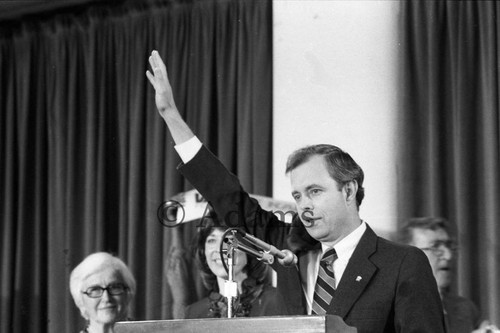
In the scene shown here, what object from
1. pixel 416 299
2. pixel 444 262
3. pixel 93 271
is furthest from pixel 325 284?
pixel 93 271

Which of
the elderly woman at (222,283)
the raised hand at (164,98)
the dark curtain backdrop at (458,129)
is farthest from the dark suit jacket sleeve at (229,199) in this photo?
the dark curtain backdrop at (458,129)

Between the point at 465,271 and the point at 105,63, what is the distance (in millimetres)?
2291

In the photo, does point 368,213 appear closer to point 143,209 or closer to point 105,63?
point 143,209

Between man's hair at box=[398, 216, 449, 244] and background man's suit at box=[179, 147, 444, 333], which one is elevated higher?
man's hair at box=[398, 216, 449, 244]

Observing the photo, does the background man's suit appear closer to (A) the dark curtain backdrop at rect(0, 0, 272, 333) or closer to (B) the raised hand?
(B) the raised hand

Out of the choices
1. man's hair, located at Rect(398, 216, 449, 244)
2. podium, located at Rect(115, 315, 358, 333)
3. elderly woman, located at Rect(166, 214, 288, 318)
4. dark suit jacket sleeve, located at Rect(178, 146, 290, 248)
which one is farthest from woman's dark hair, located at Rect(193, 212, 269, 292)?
podium, located at Rect(115, 315, 358, 333)

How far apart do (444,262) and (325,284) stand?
0.94 m

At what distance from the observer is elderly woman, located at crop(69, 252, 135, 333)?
413cm

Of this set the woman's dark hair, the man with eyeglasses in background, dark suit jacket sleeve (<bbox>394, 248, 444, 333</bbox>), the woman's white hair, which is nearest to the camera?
dark suit jacket sleeve (<bbox>394, 248, 444, 333</bbox>)

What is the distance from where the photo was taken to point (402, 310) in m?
2.82

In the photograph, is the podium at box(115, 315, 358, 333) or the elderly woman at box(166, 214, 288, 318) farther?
the elderly woman at box(166, 214, 288, 318)

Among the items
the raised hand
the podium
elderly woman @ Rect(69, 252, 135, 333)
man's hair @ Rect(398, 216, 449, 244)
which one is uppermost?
the raised hand

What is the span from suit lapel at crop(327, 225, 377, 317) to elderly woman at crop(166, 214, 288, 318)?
842mm

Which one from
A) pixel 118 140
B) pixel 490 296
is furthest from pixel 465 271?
pixel 118 140
